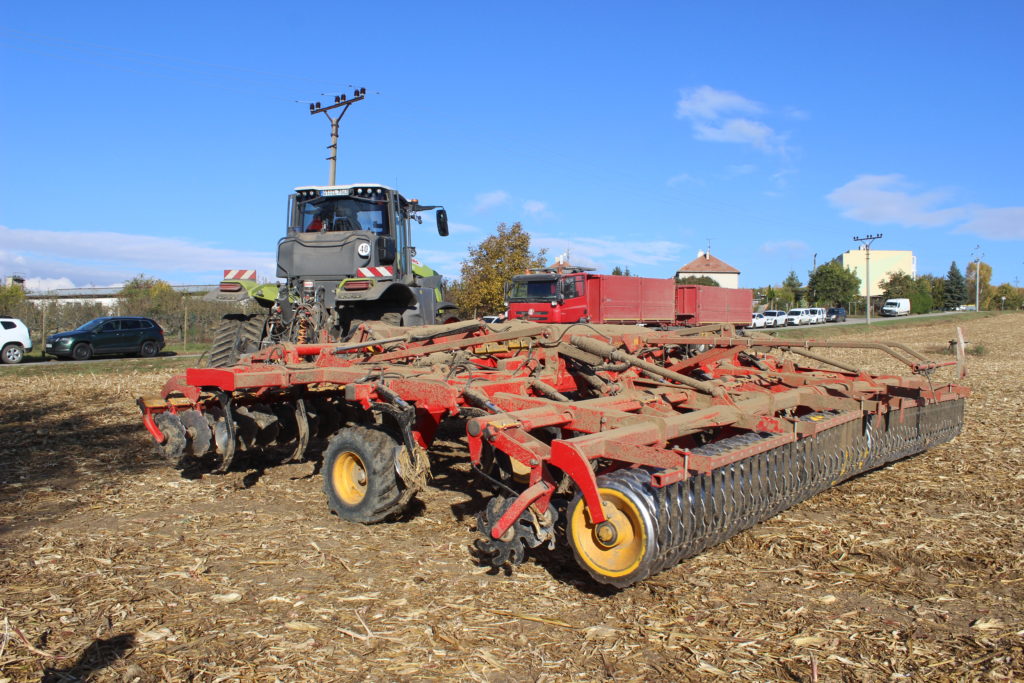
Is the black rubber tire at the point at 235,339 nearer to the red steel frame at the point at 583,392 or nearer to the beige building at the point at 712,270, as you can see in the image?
the red steel frame at the point at 583,392

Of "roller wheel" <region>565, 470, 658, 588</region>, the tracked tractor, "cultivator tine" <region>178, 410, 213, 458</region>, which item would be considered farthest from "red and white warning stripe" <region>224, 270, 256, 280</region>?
"roller wheel" <region>565, 470, 658, 588</region>

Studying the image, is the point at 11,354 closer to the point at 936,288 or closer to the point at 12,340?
the point at 12,340

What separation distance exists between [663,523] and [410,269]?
7030 millimetres

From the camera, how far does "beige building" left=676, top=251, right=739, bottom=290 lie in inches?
3140

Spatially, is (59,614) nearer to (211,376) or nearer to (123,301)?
(211,376)

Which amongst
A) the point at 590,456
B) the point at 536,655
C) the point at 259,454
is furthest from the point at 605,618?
the point at 259,454

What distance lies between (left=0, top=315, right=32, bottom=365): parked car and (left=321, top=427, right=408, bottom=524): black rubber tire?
19.4 m

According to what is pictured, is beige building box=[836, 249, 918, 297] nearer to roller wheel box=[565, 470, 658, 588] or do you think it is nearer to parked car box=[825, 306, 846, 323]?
parked car box=[825, 306, 846, 323]

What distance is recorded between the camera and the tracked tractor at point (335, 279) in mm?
7831

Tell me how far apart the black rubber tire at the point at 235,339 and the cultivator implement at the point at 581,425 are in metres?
1.14

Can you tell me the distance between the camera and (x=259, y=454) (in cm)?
717

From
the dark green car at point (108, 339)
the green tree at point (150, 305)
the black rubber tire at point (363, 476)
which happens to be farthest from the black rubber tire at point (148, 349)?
the black rubber tire at point (363, 476)

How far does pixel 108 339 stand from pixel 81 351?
2.62 feet

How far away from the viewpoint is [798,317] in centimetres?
4997
